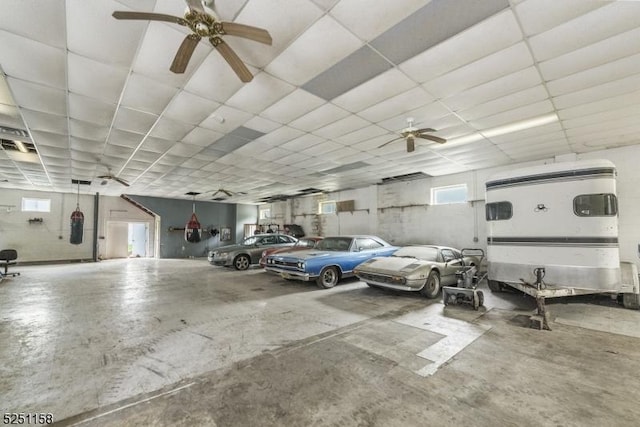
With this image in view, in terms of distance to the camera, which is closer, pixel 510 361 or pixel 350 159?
pixel 510 361

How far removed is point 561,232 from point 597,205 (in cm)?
57

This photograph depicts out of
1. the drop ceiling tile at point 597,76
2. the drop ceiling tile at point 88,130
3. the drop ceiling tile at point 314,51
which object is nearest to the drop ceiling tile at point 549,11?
the drop ceiling tile at point 597,76

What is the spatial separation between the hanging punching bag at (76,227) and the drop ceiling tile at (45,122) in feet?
27.6

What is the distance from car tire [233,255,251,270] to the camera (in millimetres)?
9055

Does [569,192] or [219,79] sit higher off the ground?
[219,79]

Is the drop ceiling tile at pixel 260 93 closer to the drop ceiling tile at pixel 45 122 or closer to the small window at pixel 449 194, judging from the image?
the drop ceiling tile at pixel 45 122

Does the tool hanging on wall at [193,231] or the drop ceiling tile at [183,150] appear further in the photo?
the tool hanging on wall at [193,231]

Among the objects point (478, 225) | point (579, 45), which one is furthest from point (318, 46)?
point (478, 225)

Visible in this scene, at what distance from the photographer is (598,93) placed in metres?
3.69

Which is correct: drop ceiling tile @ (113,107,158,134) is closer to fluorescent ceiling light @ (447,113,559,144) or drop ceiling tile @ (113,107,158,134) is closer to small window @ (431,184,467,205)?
fluorescent ceiling light @ (447,113,559,144)

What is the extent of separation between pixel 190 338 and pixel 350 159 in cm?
534

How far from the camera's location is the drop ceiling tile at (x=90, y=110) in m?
3.83

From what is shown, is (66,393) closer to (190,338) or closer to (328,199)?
(190,338)

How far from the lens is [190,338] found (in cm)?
327
